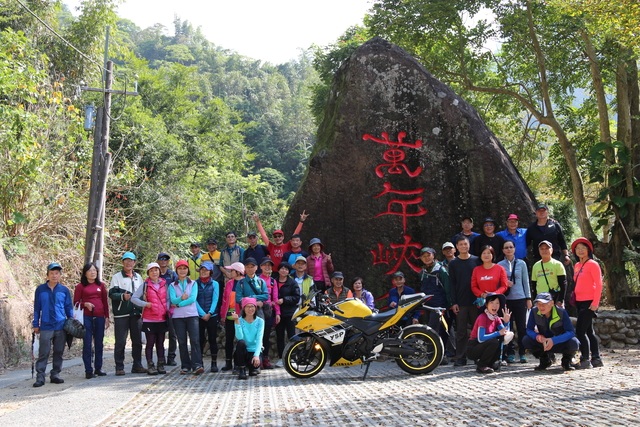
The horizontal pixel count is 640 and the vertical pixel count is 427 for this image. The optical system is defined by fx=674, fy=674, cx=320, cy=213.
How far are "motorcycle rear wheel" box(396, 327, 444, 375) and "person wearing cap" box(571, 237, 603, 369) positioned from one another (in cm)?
159

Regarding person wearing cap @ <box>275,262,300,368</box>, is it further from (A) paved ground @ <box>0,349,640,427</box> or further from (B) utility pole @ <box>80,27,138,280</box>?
(B) utility pole @ <box>80,27,138,280</box>

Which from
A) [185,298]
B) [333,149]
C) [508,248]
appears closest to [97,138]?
[333,149]

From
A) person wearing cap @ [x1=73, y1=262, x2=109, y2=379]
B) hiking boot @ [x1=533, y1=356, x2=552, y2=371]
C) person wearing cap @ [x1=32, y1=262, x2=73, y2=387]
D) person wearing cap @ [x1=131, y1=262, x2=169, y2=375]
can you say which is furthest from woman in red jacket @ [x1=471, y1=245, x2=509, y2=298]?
→ person wearing cap @ [x1=32, y1=262, x2=73, y2=387]

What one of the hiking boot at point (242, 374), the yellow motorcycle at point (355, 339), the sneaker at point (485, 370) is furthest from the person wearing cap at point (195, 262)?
the sneaker at point (485, 370)

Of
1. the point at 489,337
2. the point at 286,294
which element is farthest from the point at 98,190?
the point at 489,337

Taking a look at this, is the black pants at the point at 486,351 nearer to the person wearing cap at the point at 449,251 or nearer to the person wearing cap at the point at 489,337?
the person wearing cap at the point at 489,337

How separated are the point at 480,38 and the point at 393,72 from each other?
707cm

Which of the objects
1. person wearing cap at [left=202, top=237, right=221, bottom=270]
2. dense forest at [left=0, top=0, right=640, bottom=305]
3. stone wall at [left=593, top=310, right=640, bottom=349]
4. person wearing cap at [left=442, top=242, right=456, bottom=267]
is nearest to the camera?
person wearing cap at [left=442, top=242, right=456, bottom=267]

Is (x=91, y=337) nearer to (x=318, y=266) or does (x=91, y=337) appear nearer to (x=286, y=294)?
(x=286, y=294)

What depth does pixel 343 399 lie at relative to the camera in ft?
19.3

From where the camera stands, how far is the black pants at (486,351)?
7.20 metres

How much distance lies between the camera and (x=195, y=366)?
801 centimetres

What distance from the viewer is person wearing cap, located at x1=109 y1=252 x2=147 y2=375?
805 cm

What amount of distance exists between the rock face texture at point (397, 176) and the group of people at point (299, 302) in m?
0.84
